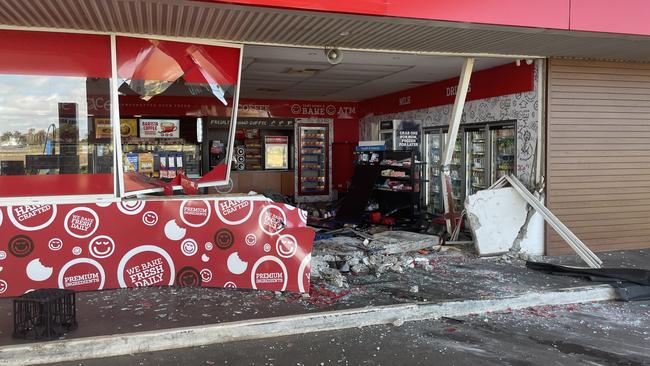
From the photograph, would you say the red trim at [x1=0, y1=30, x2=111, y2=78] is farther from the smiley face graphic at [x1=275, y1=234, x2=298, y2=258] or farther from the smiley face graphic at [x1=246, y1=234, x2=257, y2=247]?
the smiley face graphic at [x1=275, y1=234, x2=298, y2=258]

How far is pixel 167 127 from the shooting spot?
12.5 m

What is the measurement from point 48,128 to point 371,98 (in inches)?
405

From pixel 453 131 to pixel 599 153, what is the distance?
2422 mm

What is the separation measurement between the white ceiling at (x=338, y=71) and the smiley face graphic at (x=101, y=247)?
3.51 meters

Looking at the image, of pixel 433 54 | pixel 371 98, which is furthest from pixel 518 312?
pixel 371 98

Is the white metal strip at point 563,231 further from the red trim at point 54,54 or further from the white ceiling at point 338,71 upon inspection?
the red trim at point 54,54

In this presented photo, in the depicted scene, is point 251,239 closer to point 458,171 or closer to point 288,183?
point 458,171

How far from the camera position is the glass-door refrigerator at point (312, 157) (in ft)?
51.7

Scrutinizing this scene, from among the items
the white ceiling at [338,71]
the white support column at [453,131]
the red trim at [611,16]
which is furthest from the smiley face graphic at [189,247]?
the red trim at [611,16]

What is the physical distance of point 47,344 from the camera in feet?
14.7

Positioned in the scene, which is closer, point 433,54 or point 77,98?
point 77,98

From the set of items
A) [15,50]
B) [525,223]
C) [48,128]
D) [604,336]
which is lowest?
[604,336]

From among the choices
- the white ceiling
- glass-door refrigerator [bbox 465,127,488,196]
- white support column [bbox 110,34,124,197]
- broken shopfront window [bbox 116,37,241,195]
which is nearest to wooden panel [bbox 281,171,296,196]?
the white ceiling

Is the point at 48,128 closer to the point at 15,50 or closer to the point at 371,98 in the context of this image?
the point at 15,50
